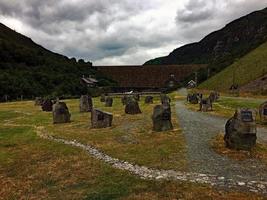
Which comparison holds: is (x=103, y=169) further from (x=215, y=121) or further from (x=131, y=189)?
(x=215, y=121)

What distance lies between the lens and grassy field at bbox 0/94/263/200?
15375mm

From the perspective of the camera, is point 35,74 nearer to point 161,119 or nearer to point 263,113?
point 263,113

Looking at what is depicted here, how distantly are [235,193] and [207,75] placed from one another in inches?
4925

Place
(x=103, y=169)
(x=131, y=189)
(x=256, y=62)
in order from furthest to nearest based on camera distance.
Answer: (x=256, y=62), (x=103, y=169), (x=131, y=189)

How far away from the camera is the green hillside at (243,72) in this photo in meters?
104

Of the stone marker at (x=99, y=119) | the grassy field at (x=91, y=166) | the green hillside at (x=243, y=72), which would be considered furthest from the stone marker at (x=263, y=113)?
the green hillside at (x=243, y=72)

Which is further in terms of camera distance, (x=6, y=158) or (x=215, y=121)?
(x=215, y=121)

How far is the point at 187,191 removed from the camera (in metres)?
15.1

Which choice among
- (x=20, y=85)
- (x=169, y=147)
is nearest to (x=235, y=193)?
(x=169, y=147)

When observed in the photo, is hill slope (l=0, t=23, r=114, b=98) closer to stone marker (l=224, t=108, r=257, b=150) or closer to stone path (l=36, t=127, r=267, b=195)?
stone path (l=36, t=127, r=267, b=195)

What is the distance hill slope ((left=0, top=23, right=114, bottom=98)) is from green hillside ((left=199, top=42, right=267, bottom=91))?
43141mm

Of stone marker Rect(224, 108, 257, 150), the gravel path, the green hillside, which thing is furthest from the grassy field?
the green hillside

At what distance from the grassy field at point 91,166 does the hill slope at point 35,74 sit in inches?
2882

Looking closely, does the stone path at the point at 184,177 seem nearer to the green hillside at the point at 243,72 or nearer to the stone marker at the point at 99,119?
the stone marker at the point at 99,119
